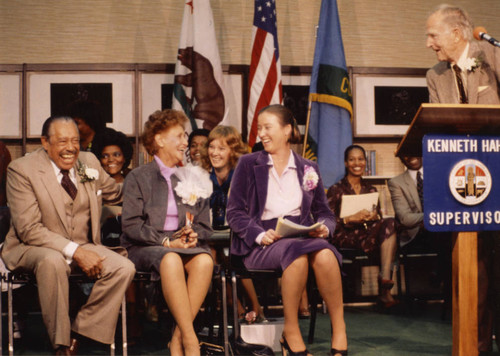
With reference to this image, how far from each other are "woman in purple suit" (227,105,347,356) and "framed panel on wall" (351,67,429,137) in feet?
9.59

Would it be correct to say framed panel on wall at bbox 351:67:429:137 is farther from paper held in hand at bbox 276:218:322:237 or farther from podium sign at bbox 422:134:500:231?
podium sign at bbox 422:134:500:231

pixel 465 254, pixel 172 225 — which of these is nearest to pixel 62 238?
pixel 172 225

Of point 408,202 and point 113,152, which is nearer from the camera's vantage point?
point 113,152

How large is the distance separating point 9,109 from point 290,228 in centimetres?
375

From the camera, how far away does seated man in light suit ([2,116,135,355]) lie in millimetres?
3270

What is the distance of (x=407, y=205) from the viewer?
5680 mm

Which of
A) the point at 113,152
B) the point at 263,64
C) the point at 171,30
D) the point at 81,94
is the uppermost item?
the point at 171,30

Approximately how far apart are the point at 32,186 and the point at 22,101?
2732 mm

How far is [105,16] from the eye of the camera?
616 cm

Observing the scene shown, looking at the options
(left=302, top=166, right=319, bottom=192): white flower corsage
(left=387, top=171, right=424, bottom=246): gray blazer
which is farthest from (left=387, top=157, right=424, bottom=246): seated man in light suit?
(left=302, top=166, right=319, bottom=192): white flower corsage

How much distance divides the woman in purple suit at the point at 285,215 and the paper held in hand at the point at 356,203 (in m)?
1.67

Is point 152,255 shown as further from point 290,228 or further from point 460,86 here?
point 460,86

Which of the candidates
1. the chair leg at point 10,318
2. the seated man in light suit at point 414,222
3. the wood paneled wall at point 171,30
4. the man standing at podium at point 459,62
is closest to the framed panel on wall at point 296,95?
the wood paneled wall at point 171,30

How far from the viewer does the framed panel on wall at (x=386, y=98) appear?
652 cm
